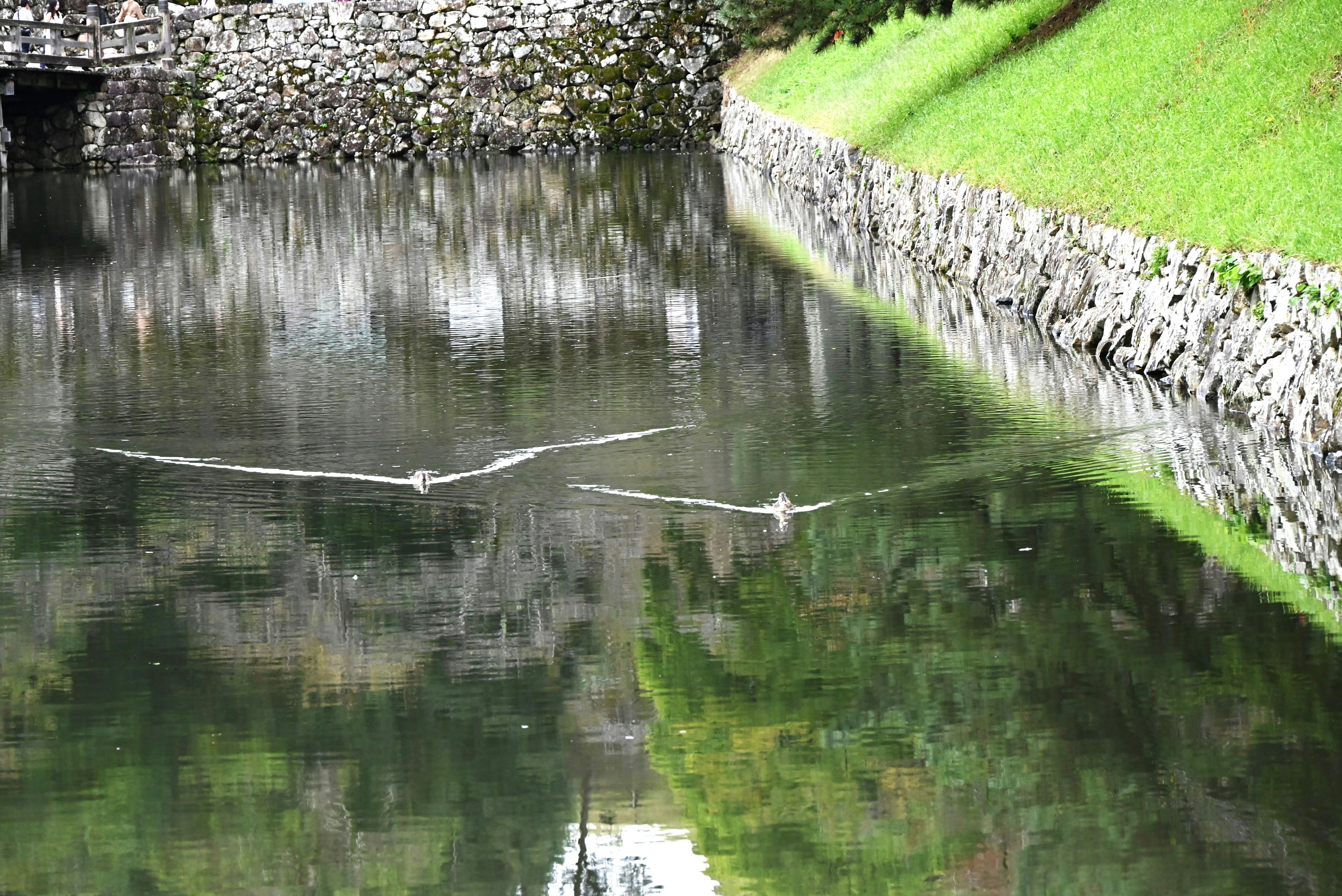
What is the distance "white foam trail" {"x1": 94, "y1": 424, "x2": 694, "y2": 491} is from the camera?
1080 cm

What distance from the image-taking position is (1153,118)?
1603 centimetres

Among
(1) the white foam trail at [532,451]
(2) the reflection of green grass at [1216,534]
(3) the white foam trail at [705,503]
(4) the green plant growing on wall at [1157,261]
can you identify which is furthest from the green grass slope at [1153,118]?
(1) the white foam trail at [532,451]

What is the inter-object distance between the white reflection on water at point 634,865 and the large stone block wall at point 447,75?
36244 millimetres

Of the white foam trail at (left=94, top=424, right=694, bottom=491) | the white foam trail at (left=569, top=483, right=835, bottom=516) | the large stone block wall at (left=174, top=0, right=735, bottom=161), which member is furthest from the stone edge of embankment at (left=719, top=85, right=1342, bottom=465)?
the large stone block wall at (left=174, top=0, right=735, bottom=161)

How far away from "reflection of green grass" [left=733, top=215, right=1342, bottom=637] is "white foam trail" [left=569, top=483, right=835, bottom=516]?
1596 mm

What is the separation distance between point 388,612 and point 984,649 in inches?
104

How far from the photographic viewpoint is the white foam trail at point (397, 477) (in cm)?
1080

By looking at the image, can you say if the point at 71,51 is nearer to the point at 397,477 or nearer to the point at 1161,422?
the point at 397,477

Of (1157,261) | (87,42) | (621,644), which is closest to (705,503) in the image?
(621,644)

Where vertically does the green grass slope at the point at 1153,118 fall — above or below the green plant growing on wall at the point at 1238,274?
above

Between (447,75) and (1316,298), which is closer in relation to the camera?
(1316,298)

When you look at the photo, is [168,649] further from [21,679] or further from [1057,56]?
[1057,56]

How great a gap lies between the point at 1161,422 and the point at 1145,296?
5.96ft

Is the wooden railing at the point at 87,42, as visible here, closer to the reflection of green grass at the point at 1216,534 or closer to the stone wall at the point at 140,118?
the stone wall at the point at 140,118
